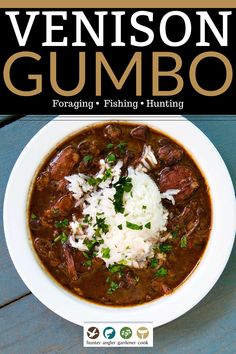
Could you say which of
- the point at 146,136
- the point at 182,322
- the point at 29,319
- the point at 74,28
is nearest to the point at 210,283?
the point at 182,322

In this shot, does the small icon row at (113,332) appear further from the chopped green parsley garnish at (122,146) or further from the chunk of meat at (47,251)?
the chopped green parsley garnish at (122,146)

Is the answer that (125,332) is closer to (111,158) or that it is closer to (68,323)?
(68,323)

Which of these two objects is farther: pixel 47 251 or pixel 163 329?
pixel 163 329

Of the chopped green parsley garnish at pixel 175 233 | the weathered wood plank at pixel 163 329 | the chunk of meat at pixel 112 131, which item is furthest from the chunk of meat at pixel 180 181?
the weathered wood plank at pixel 163 329

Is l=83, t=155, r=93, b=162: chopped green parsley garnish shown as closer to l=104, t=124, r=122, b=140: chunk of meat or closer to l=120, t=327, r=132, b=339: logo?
l=104, t=124, r=122, b=140: chunk of meat

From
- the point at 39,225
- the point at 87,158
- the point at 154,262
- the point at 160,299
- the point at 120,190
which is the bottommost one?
the point at 160,299

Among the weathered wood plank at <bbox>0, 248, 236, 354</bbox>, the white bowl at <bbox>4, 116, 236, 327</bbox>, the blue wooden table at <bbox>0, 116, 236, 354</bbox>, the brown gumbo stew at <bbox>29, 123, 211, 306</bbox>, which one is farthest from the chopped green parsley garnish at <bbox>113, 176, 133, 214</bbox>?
the weathered wood plank at <bbox>0, 248, 236, 354</bbox>

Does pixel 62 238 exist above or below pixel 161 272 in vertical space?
above

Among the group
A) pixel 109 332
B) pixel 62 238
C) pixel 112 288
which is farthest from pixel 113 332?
pixel 62 238
